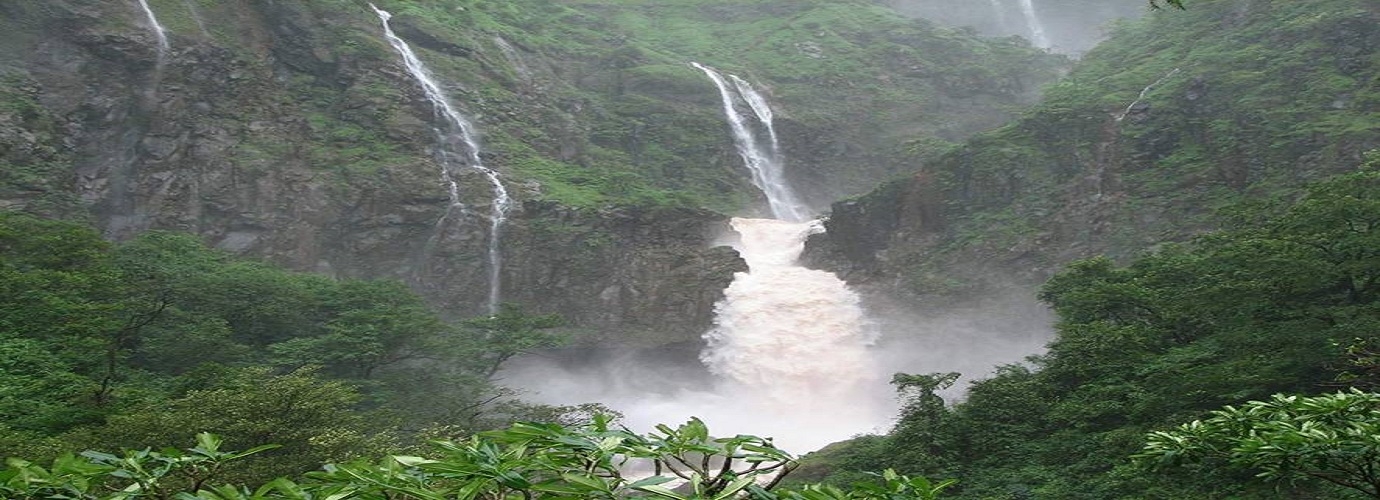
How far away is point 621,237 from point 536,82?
46.9ft

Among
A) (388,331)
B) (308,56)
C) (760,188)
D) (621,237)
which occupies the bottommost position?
(388,331)

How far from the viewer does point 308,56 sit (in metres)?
38.5

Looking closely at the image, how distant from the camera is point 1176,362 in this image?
49.1 feet

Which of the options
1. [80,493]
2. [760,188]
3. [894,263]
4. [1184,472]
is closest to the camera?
[80,493]

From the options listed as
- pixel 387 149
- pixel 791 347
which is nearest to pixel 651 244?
pixel 791 347

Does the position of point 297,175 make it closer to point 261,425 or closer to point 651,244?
point 651,244

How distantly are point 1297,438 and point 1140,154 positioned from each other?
3054cm

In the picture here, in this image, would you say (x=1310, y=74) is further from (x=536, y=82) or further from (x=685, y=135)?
(x=536, y=82)

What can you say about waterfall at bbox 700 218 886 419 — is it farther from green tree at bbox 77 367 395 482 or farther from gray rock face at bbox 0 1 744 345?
green tree at bbox 77 367 395 482

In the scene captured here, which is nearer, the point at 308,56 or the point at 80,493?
the point at 80,493

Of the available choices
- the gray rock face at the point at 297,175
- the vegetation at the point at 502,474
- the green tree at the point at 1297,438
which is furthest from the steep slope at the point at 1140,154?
the vegetation at the point at 502,474

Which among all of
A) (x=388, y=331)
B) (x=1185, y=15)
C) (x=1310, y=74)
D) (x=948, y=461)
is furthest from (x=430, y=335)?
(x=1185, y=15)

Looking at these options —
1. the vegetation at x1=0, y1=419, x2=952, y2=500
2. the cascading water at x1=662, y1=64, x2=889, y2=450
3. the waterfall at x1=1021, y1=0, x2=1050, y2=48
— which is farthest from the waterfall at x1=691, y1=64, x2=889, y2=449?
the waterfall at x1=1021, y1=0, x2=1050, y2=48

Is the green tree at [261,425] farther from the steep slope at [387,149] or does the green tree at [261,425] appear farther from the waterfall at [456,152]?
the waterfall at [456,152]
